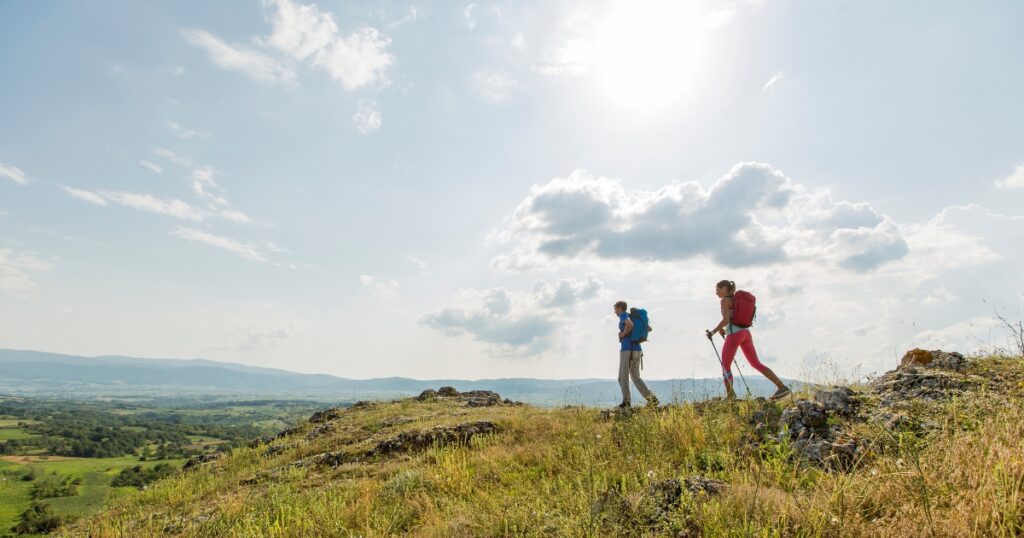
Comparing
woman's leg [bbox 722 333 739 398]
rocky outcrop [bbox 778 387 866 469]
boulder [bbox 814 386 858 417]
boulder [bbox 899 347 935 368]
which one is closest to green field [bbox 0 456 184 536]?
woman's leg [bbox 722 333 739 398]

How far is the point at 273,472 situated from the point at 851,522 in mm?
10694

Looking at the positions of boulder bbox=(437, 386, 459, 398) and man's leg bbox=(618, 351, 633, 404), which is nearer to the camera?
man's leg bbox=(618, 351, 633, 404)

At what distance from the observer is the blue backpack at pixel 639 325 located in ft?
37.2

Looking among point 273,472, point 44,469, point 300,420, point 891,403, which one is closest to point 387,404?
point 300,420

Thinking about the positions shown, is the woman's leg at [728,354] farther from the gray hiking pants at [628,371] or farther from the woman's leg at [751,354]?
the gray hiking pants at [628,371]

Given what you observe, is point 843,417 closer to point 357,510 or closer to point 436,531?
point 436,531

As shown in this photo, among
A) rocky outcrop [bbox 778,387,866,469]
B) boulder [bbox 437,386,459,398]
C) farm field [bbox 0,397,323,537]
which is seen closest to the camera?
rocky outcrop [bbox 778,387,866,469]

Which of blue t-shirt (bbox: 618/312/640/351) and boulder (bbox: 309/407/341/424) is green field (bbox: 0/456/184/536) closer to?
boulder (bbox: 309/407/341/424)

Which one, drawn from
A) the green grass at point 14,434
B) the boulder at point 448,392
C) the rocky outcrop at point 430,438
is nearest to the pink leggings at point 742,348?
the rocky outcrop at point 430,438

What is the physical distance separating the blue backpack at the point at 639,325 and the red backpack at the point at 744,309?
2.31 m

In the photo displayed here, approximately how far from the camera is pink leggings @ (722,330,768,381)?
9.29 m

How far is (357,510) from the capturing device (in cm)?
603

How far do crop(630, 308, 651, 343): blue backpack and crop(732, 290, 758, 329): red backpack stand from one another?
2.31 m

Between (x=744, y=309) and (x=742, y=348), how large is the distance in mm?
790
